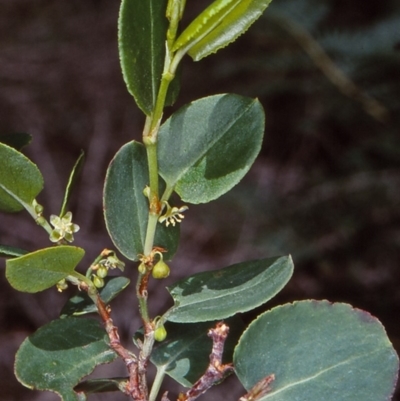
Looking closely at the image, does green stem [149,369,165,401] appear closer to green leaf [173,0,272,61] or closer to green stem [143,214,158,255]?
green stem [143,214,158,255]

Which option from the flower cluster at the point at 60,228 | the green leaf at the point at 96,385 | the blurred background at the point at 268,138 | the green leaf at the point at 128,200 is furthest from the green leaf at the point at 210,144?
the blurred background at the point at 268,138

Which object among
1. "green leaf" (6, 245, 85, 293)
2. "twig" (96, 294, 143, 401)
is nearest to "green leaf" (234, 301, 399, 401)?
"twig" (96, 294, 143, 401)

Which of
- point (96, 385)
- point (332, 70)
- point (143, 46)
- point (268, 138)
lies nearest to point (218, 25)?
point (143, 46)

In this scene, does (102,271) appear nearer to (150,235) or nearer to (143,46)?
(150,235)

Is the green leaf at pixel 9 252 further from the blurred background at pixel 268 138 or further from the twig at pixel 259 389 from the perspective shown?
the blurred background at pixel 268 138

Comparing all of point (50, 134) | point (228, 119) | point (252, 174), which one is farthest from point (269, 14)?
point (228, 119)

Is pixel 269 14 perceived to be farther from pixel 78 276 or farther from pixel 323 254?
pixel 78 276

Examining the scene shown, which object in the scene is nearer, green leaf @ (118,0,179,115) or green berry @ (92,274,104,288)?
green leaf @ (118,0,179,115)
